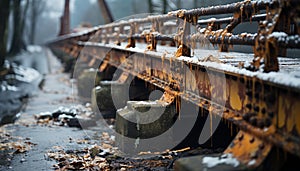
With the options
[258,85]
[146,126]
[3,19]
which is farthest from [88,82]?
[258,85]

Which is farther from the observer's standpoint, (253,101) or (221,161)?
(253,101)

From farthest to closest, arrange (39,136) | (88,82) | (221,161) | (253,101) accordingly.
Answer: (88,82), (39,136), (253,101), (221,161)

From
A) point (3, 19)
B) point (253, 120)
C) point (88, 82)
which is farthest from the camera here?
point (3, 19)

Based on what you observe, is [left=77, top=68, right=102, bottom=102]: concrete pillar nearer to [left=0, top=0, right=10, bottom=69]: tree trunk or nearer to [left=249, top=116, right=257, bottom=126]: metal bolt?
[left=0, top=0, right=10, bottom=69]: tree trunk

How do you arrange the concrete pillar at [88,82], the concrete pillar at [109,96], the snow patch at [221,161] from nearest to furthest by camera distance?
1. the snow patch at [221,161]
2. the concrete pillar at [109,96]
3. the concrete pillar at [88,82]

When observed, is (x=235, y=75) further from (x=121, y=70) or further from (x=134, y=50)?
(x=121, y=70)

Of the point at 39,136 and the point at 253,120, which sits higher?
the point at 253,120

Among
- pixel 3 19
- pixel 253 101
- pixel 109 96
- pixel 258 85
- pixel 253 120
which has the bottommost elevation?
pixel 109 96

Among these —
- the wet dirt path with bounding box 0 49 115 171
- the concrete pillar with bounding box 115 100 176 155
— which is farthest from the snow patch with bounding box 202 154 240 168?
the wet dirt path with bounding box 0 49 115 171

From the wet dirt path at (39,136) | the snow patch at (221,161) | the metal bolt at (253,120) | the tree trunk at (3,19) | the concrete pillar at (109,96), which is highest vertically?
the tree trunk at (3,19)

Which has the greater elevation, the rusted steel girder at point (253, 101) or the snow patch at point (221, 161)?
the rusted steel girder at point (253, 101)

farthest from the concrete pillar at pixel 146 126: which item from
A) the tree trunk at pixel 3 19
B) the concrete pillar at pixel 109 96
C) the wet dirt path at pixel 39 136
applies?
the tree trunk at pixel 3 19

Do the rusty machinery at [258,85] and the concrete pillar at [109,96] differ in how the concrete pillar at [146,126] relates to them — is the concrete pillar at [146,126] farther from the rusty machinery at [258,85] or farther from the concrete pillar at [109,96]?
the concrete pillar at [109,96]

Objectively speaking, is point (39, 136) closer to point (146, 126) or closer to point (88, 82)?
point (146, 126)
